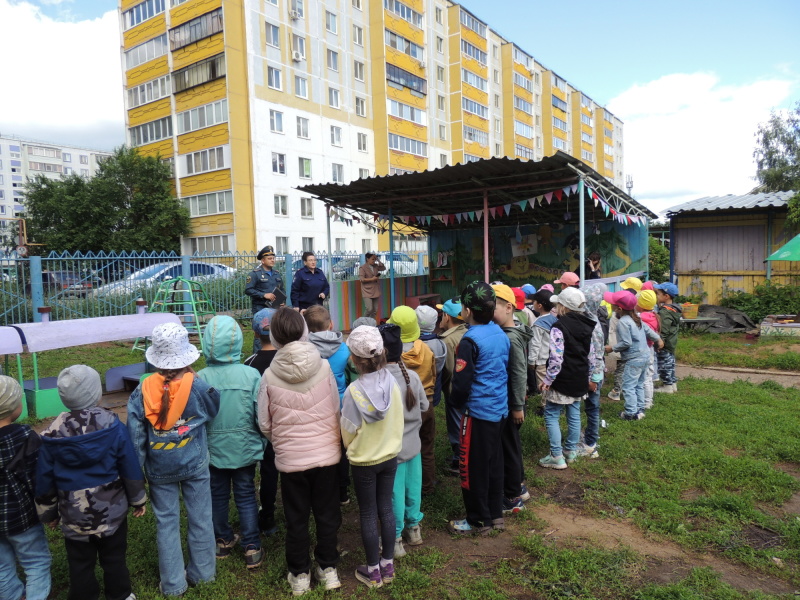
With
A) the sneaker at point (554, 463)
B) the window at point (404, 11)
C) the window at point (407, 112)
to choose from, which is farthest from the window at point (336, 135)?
the sneaker at point (554, 463)

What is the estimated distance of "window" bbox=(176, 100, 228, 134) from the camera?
2894 centimetres

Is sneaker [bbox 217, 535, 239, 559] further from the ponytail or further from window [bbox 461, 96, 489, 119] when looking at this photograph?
window [bbox 461, 96, 489, 119]

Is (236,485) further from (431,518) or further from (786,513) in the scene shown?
(786,513)

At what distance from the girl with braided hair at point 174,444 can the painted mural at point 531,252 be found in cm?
1232

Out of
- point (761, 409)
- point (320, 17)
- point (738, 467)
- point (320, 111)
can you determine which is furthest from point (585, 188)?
point (320, 17)

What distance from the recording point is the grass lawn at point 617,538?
3047 mm

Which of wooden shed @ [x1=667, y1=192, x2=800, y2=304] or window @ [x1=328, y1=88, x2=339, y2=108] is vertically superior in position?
window @ [x1=328, y1=88, x2=339, y2=108]

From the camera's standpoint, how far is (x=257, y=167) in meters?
29.6

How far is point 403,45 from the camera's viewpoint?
126ft

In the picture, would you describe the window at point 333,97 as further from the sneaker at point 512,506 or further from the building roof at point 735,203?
the sneaker at point 512,506

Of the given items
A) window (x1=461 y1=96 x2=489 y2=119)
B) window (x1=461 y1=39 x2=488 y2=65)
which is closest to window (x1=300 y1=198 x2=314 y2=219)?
window (x1=461 y1=96 x2=489 y2=119)

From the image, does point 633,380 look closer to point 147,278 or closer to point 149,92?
point 147,278

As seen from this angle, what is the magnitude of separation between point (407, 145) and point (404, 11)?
969cm

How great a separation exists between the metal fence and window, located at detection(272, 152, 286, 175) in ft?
57.7
